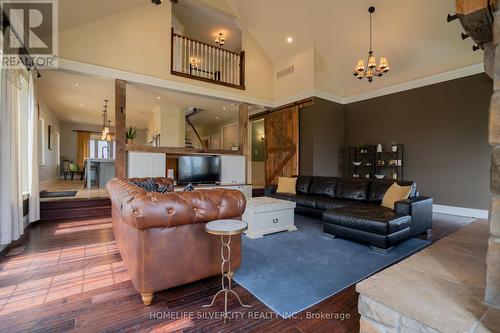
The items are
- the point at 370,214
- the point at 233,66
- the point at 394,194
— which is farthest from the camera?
the point at 233,66

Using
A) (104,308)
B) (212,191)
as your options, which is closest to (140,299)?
(104,308)

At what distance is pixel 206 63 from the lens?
7.06 m

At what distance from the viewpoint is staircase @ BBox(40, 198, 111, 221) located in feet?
14.9

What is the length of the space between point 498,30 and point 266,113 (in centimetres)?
743

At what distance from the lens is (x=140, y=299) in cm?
192

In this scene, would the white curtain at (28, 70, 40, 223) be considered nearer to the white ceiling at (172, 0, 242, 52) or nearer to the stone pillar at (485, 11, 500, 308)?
the white ceiling at (172, 0, 242, 52)

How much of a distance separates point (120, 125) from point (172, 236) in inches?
175

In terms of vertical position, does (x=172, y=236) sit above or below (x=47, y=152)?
below

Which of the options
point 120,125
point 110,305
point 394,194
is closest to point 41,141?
point 120,125

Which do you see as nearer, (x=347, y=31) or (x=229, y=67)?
(x=347, y=31)

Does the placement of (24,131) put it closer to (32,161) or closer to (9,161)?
(32,161)

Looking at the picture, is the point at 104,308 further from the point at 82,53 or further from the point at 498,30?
the point at 82,53

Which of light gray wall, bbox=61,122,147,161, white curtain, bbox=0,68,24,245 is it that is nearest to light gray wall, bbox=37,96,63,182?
light gray wall, bbox=61,122,147,161

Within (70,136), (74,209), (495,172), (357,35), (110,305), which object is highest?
(357,35)
